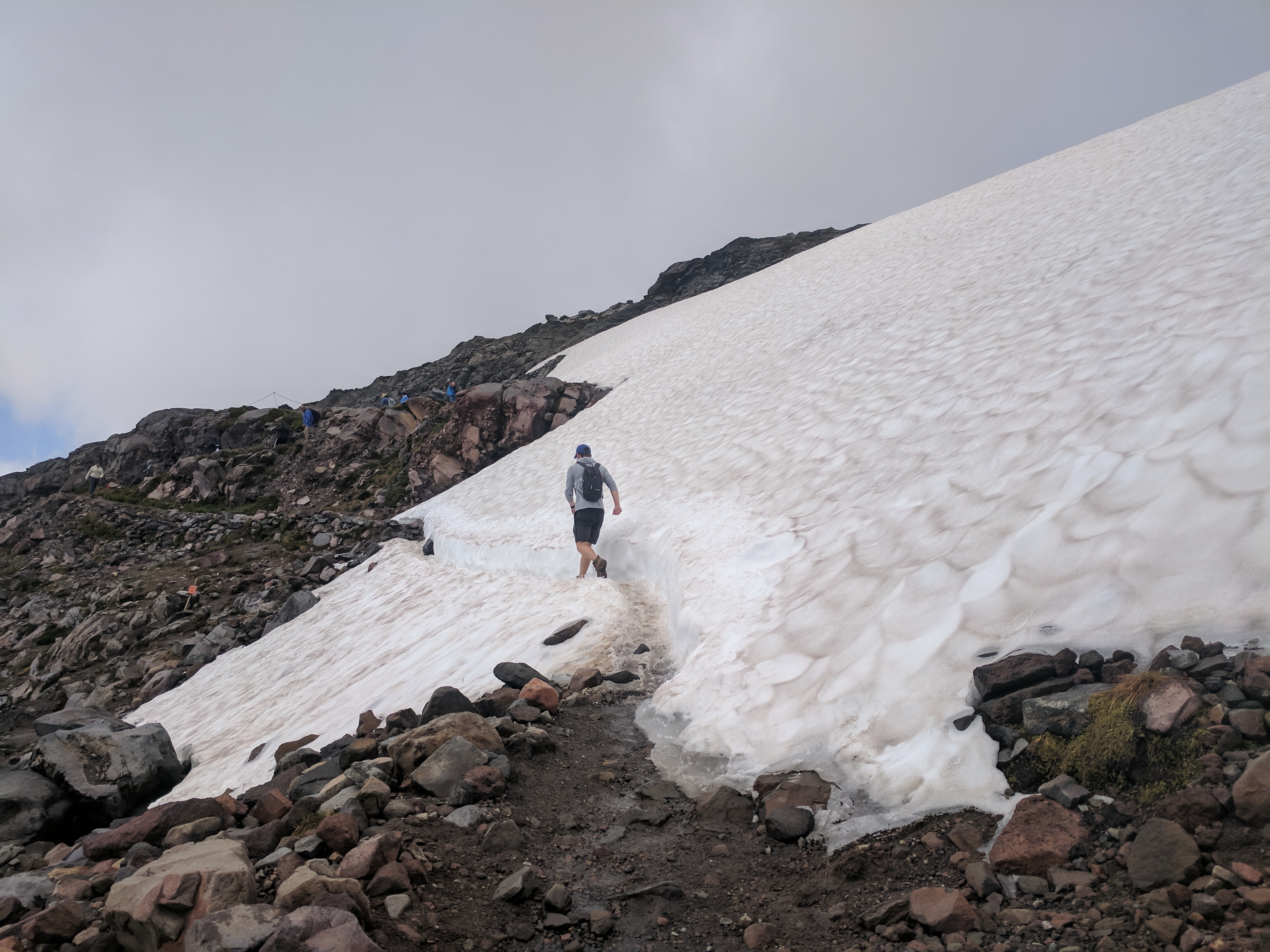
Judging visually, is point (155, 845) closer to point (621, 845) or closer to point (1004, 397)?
point (621, 845)

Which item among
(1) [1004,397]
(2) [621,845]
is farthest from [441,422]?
(2) [621,845]

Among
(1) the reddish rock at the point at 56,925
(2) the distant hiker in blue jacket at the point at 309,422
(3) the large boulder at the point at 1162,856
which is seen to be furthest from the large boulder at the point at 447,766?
(2) the distant hiker in blue jacket at the point at 309,422

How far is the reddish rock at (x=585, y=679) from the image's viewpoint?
651 centimetres

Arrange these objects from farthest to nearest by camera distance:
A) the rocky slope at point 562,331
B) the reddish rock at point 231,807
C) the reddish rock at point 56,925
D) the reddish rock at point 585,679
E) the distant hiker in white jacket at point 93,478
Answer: the rocky slope at point 562,331
the distant hiker in white jacket at point 93,478
the reddish rock at point 585,679
the reddish rock at point 231,807
the reddish rock at point 56,925

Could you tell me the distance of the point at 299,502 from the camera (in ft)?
100

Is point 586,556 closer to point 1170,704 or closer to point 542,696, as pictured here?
point 542,696

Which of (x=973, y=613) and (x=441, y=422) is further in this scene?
(x=441, y=422)

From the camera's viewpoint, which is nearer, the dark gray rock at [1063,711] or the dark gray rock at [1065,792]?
the dark gray rock at [1065,792]

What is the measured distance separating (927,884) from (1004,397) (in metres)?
6.12

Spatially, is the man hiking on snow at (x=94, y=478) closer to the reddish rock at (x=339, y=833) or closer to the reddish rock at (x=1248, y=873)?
the reddish rock at (x=339, y=833)

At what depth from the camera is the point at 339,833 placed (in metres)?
3.58

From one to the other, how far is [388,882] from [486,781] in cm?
125

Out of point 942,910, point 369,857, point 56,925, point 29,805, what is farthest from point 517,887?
point 29,805

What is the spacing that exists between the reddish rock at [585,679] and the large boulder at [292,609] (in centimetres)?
1101
